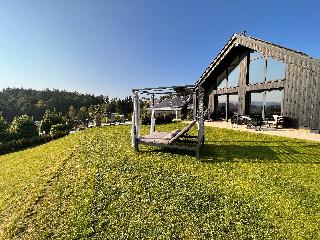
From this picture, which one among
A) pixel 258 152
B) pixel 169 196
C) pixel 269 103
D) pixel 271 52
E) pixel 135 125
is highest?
pixel 271 52

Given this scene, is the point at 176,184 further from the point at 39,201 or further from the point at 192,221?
the point at 39,201

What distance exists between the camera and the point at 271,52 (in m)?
17.6

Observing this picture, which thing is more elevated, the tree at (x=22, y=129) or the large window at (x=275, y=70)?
the large window at (x=275, y=70)

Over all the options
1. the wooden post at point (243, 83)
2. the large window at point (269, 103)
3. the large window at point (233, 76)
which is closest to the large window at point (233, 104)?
the wooden post at point (243, 83)

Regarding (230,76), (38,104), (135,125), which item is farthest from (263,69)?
(38,104)

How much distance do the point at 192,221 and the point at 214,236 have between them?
0.74 metres

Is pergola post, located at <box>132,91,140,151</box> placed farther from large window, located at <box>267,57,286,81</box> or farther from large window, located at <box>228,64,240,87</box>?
large window, located at <box>228,64,240,87</box>

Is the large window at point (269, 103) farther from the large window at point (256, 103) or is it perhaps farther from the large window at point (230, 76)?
the large window at point (230, 76)

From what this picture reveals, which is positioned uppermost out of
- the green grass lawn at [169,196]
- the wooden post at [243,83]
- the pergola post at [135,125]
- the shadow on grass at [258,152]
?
the wooden post at [243,83]

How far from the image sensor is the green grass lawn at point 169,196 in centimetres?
573

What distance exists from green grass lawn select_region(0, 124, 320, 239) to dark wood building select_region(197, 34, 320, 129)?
16.2 feet

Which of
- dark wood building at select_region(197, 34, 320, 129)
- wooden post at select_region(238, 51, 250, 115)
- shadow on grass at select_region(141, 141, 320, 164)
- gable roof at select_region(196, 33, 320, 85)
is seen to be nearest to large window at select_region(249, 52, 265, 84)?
dark wood building at select_region(197, 34, 320, 129)

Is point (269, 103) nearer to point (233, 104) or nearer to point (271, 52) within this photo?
point (271, 52)

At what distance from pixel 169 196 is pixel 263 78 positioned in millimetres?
15605
